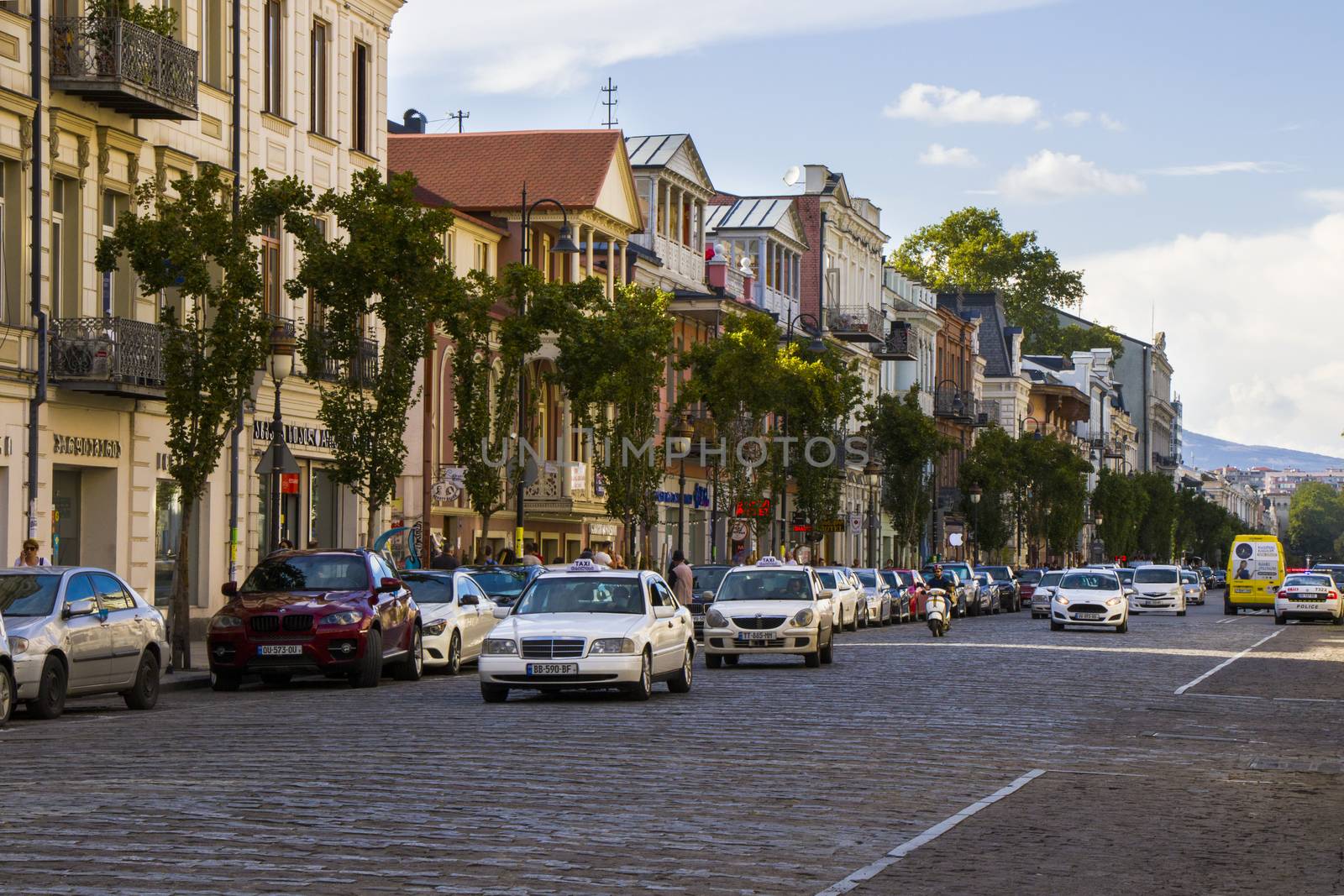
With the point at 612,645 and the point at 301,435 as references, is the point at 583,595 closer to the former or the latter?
the point at 612,645

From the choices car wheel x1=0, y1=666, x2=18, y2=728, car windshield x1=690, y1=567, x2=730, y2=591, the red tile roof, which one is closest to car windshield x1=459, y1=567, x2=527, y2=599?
car windshield x1=690, y1=567, x2=730, y2=591

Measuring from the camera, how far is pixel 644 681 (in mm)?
24734

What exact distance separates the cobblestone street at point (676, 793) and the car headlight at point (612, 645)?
620mm

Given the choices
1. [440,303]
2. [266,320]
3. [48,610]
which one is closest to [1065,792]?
[48,610]

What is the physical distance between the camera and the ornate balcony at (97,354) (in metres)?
32.3

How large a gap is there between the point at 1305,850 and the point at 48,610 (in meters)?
13.6

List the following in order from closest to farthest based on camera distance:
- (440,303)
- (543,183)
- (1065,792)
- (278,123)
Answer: (1065,792), (440,303), (278,123), (543,183)

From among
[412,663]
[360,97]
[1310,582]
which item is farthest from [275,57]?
[1310,582]

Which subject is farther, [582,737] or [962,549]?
[962,549]

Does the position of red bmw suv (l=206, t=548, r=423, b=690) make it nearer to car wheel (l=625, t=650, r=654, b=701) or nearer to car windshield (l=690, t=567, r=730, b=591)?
car wheel (l=625, t=650, r=654, b=701)

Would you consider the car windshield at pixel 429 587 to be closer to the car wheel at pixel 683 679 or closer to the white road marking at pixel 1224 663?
the car wheel at pixel 683 679

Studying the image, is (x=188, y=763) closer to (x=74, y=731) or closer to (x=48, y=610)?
(x=74, y=731)

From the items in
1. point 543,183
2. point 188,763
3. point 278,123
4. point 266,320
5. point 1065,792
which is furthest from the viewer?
point 543,183

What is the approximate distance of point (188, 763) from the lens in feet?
54.4
